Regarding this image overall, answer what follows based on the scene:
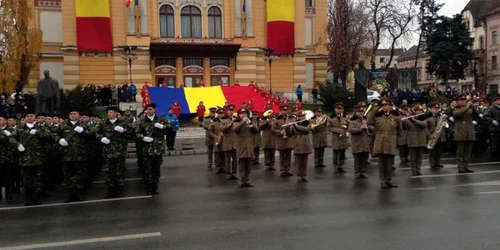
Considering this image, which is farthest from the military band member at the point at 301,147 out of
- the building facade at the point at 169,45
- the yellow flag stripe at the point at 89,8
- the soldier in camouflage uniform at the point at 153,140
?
the yellow flag stripe at the point at 89,8

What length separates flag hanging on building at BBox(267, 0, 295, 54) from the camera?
129 feet

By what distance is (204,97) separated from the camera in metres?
29.8

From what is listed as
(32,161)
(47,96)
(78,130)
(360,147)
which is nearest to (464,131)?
(360,147)

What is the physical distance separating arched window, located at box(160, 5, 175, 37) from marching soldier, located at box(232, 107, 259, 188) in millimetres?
27844

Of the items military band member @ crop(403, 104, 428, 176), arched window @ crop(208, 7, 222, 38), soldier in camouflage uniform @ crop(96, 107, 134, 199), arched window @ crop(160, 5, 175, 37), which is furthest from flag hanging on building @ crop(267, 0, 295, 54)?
soldier in camouflage uniform @ crop(96, 107, 134, 199)

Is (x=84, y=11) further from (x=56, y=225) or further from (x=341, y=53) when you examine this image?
(x=56, y=225)

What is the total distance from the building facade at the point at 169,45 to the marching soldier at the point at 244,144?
25409mm

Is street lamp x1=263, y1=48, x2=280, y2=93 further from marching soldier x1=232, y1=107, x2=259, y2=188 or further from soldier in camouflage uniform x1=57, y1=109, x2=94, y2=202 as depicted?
soldier in camouflage uniform x1=57, y1=109, x2=94, y2=202

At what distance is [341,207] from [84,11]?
31657 millimetres

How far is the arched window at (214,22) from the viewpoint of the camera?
→ 129 ft

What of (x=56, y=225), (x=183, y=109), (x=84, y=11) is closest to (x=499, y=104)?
(x=56, y=225)

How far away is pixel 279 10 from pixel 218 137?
1085 inches

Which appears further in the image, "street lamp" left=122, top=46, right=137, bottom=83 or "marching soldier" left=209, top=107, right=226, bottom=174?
"street lamp" left=122, top=46, right=137, bottom=83

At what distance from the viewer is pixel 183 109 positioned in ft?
93.3
